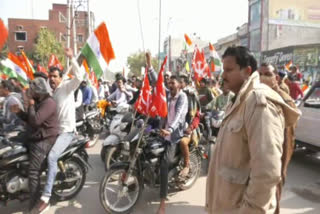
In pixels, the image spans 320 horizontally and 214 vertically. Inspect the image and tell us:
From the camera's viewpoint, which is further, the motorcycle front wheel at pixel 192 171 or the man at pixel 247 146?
the motorcycle front wheel at pixel 192 171

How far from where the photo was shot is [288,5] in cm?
2883

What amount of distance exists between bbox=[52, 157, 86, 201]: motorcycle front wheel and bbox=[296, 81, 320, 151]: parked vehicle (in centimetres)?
414

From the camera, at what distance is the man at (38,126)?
318 centimetres

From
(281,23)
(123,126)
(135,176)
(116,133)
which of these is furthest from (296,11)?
(135,176)

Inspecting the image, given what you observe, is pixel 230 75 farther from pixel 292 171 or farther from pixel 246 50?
pixel 292 171

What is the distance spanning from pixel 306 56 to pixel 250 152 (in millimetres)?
22848

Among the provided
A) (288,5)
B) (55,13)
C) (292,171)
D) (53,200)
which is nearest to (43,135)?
(53,200)

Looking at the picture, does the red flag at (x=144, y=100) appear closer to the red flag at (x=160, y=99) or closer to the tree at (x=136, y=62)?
the red flag at (x=160, y=99)

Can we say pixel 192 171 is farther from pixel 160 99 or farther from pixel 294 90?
pixel 294 90

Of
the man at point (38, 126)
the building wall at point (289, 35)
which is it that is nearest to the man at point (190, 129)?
the man at point (38, 126)

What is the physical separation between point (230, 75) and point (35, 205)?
283cm

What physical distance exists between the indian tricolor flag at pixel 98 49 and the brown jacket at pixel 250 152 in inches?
110

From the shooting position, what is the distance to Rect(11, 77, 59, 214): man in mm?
3176

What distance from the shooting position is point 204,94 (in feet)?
24.7
